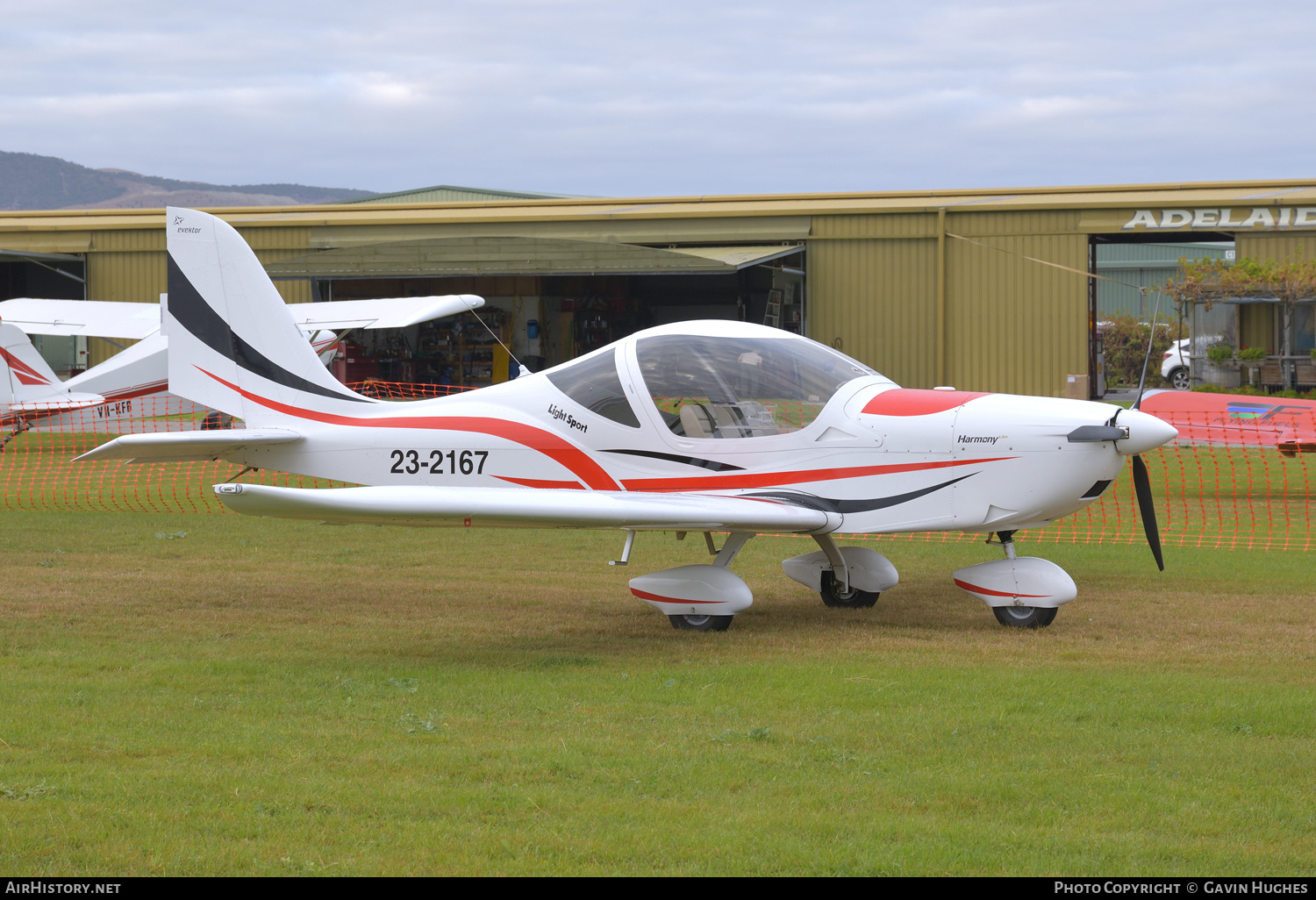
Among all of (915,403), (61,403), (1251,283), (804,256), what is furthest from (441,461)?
(1251,283)

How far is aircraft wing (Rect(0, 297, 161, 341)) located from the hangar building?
360 centimetres

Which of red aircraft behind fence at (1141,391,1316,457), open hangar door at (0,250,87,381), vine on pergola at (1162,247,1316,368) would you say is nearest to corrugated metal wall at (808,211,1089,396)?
vine on pergola at (1162,247,1316,368)

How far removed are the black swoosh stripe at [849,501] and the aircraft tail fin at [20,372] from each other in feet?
51.8

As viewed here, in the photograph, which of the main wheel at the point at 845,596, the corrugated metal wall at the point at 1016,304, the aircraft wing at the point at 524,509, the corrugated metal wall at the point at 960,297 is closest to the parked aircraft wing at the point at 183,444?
the aircraft wing at the point at 524,509

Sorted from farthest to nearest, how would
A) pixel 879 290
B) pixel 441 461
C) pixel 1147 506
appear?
pixel 879 290 → pixel 441 461 → pixel 1147 506

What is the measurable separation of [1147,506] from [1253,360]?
21642 millimetres

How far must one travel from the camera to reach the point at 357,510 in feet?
20.8

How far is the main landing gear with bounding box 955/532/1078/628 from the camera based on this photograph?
7.44m

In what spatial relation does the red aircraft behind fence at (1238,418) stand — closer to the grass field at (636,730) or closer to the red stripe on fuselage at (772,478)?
the grass field at (636,730)

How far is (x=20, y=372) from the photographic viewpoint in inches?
785

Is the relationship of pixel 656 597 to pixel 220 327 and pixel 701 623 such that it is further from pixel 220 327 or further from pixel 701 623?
pixel 220 327

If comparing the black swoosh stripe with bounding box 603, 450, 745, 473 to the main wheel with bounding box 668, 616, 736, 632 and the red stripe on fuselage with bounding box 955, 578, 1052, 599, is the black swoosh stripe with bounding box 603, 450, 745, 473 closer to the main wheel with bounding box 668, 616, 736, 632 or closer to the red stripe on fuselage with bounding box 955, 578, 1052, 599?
the main wheel with bounding box 668, 616, 736, 632

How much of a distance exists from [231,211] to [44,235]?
4.47 metres
